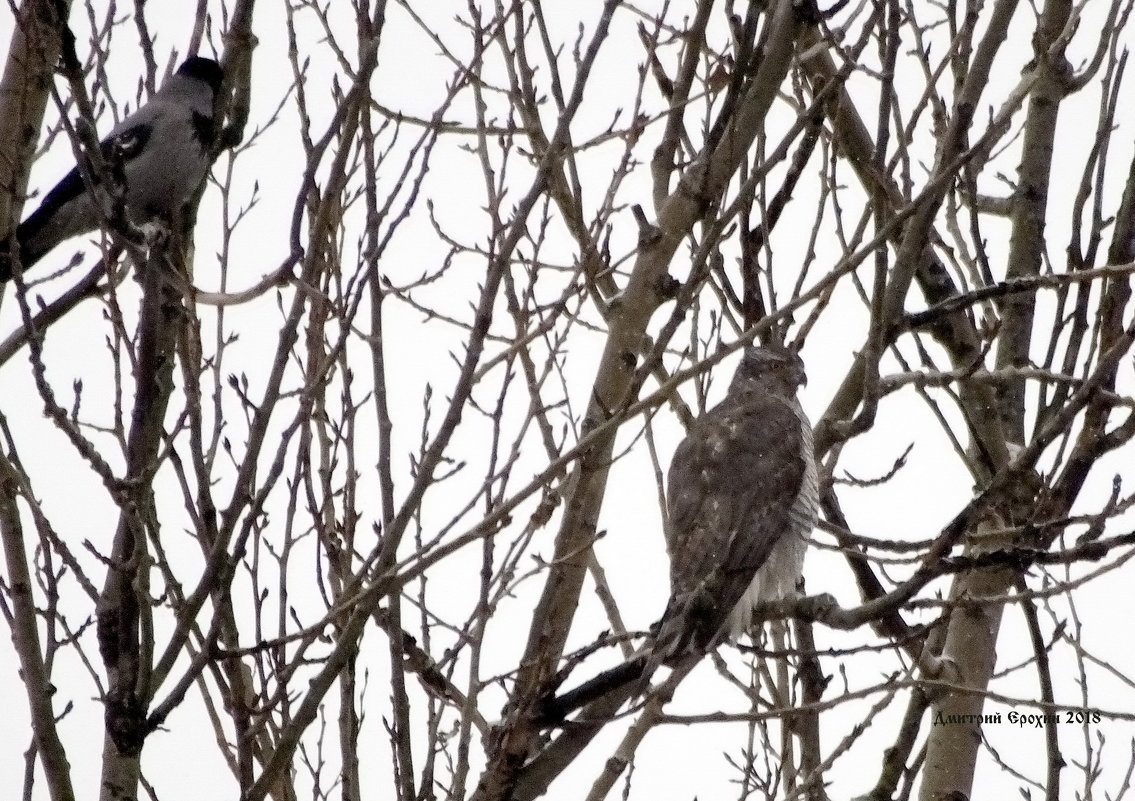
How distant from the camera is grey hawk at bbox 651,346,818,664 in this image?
157 inches

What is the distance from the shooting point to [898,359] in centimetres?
388

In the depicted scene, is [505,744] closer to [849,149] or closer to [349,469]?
[349,469]

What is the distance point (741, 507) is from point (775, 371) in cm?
80

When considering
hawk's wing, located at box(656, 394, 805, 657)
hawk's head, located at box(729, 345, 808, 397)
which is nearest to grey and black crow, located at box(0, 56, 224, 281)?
hawk's head, located at box(729, 345, 808, 397)

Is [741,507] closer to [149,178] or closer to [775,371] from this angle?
[775,371]

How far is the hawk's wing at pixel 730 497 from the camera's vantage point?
401cm

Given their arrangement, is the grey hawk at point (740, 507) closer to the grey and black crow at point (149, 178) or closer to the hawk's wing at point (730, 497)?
the hawk's wing at point (730, 497)

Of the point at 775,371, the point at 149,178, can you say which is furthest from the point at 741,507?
the point at 149,178

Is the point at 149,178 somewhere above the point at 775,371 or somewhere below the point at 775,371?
above

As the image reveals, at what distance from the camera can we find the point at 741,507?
14.1 ft

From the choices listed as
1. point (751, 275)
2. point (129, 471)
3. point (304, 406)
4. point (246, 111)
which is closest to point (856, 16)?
point (751, 275)

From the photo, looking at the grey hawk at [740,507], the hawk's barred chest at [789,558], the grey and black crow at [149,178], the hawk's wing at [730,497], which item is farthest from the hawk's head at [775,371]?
the grey and black crow at [149,178]

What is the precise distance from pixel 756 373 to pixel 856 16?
163cm

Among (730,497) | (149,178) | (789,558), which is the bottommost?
(789,558)
